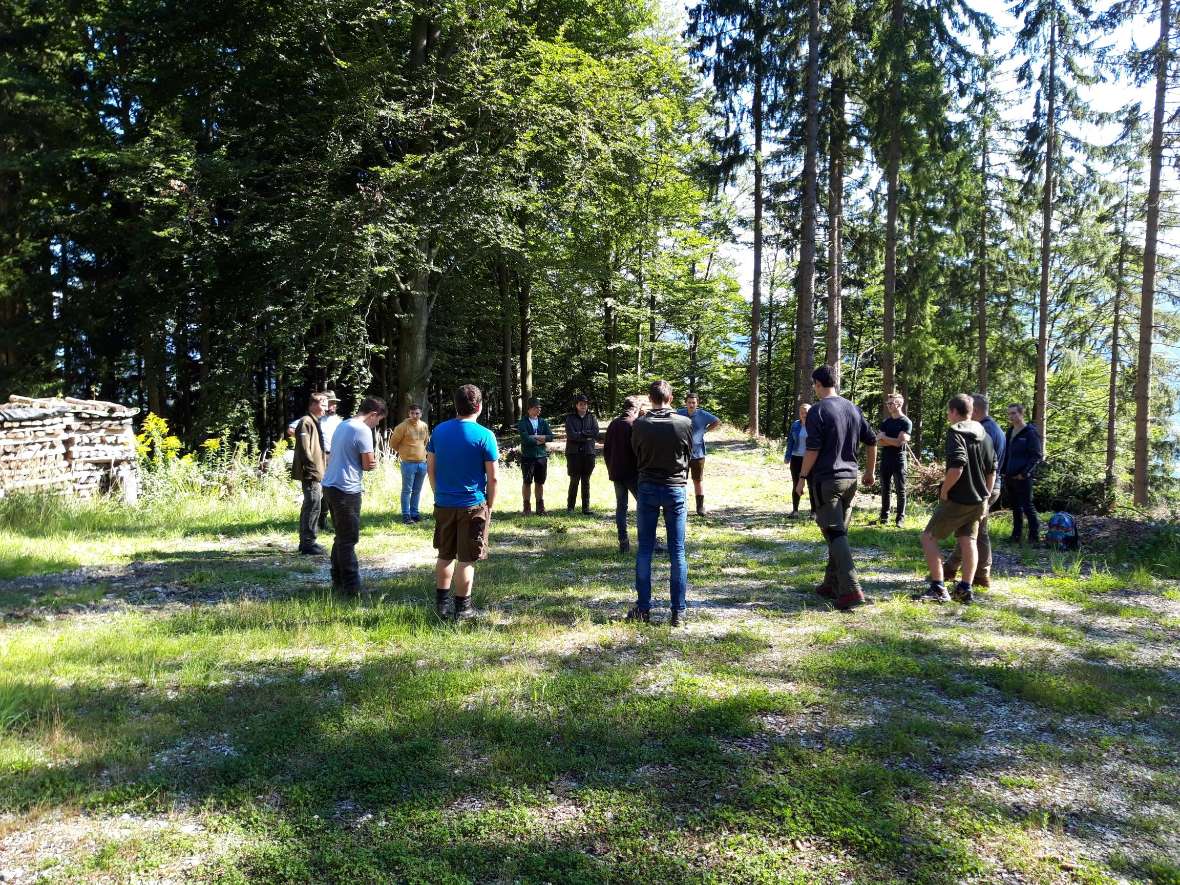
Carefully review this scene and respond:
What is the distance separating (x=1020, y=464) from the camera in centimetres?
931

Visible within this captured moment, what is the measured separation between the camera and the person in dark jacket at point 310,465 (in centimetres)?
827

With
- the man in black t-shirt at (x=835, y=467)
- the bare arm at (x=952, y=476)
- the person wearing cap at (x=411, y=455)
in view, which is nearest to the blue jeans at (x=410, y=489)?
the person wearing cap at (x=411, y=455)

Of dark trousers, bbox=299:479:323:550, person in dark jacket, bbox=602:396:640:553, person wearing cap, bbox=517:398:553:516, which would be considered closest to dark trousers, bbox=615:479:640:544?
person in dark jacket, bbox=602:396:640:553

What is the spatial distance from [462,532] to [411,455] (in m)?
4.85

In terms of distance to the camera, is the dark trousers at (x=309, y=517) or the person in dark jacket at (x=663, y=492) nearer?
the person in dark jacket at (x=663, y=492)

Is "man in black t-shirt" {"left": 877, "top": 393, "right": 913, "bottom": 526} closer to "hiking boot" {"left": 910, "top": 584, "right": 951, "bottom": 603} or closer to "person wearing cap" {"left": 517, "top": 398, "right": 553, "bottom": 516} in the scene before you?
"hiking boot" {"left": 910, "top": 584, "right": 951, "bottom": 603}

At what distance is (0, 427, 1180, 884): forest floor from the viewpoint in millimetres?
2848

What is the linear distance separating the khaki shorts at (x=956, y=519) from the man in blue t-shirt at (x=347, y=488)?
533cm

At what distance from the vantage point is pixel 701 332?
106 feet

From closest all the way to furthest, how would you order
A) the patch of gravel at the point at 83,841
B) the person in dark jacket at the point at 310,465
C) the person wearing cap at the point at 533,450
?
1. the patch of gravel at the point at 83,841
2. the person in dark jacket at the point at 310,465
3. the person wearing cap at the point at 533,450

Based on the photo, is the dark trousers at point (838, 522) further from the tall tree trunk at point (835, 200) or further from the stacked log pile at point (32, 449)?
the stacked log pile at point (32, 449)

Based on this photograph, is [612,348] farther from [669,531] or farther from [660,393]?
[669,531]

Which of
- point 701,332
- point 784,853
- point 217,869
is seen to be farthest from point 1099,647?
point 701,332

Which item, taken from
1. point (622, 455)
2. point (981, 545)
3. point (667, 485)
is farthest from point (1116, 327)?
point (667, 485)
